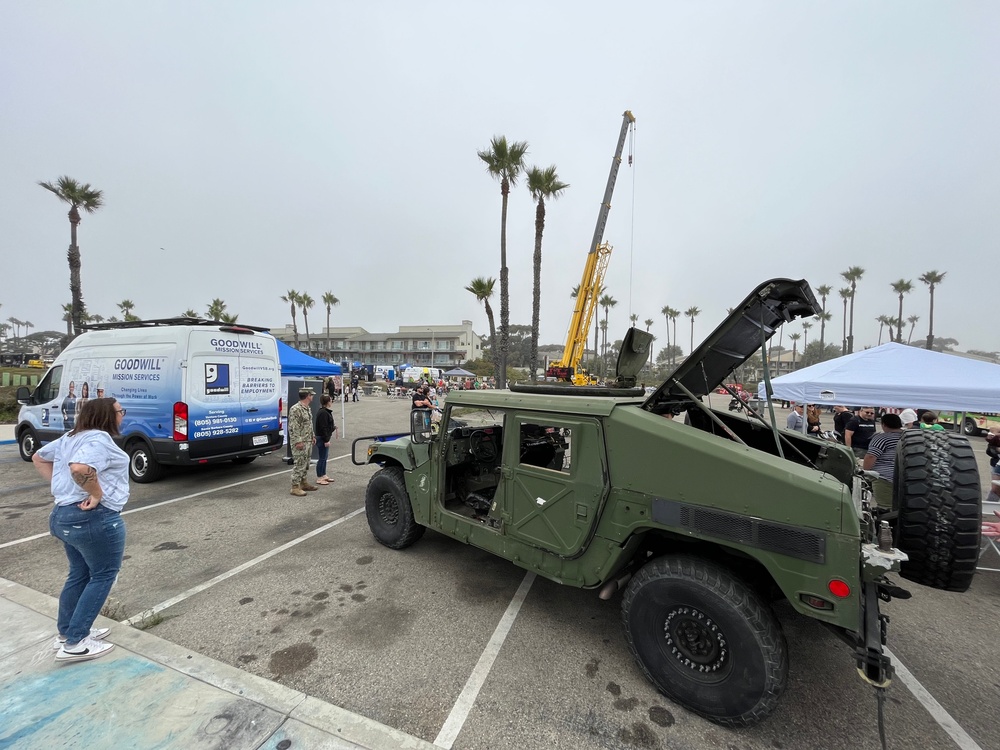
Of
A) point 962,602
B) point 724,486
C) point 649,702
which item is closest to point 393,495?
point 649,702

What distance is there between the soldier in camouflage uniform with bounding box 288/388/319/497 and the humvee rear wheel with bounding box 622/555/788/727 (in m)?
5.59

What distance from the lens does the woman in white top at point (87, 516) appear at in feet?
8.07

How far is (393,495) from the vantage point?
4.32 metres

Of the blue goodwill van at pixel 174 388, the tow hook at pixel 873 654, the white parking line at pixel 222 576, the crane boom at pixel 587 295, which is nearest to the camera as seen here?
the tow hook at pixel 873 654

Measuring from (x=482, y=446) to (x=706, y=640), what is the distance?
9.01ft

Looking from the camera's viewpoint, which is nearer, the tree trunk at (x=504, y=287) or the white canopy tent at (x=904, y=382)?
the white canopy tent at (x=904, y=382)

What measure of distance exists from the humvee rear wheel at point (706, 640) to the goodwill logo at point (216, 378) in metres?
6.85

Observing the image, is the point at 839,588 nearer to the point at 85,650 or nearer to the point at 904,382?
the point at 85,650

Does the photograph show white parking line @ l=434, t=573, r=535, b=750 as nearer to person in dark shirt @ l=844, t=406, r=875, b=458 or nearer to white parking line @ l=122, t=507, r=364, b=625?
white parking line @ l=122, t=507, r=364, b=625

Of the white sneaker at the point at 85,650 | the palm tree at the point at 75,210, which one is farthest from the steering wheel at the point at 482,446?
the palm tree at the point at 75,210

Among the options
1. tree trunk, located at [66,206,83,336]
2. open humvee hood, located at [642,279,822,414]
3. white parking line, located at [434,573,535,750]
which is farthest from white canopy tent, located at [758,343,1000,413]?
tree trunk, located at [66,206,83,336]

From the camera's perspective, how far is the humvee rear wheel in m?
2.10

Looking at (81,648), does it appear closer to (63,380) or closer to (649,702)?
(649,702)

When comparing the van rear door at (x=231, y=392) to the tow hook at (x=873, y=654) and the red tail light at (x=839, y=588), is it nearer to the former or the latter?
the red tail light at (x=839, y=588)
